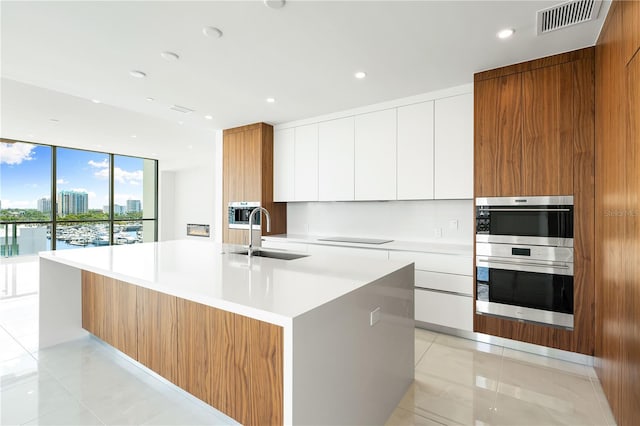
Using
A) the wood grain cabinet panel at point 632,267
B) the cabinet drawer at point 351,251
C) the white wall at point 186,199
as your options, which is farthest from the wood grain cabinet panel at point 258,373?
the white wall at point 186,199

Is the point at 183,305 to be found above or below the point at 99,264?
below

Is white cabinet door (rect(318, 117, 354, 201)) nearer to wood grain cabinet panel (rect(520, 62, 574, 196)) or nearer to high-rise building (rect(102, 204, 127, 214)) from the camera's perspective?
wood grain cabinet panel (rect(520, 62, 574, 196))

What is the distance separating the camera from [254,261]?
2033mm

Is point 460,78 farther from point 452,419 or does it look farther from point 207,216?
point 207,216

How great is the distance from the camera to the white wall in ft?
27.8

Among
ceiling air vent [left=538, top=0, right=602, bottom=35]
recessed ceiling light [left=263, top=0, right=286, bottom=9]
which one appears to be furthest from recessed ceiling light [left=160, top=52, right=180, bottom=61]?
ceiling air vent [left=538, top=0, right=602, bottom=35]

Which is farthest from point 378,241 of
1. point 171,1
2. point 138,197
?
point 138,197

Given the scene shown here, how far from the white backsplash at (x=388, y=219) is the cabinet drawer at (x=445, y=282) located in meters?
0.67

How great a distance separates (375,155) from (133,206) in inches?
281

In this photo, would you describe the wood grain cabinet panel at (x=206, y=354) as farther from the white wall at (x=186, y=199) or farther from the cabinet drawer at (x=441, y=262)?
the white wall at (x=186, y=199)

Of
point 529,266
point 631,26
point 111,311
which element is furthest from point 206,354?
point 631,26

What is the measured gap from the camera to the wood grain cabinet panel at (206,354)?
1544mm

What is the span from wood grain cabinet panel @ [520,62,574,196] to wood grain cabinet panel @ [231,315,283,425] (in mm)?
2464

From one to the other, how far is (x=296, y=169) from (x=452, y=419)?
3.36m
